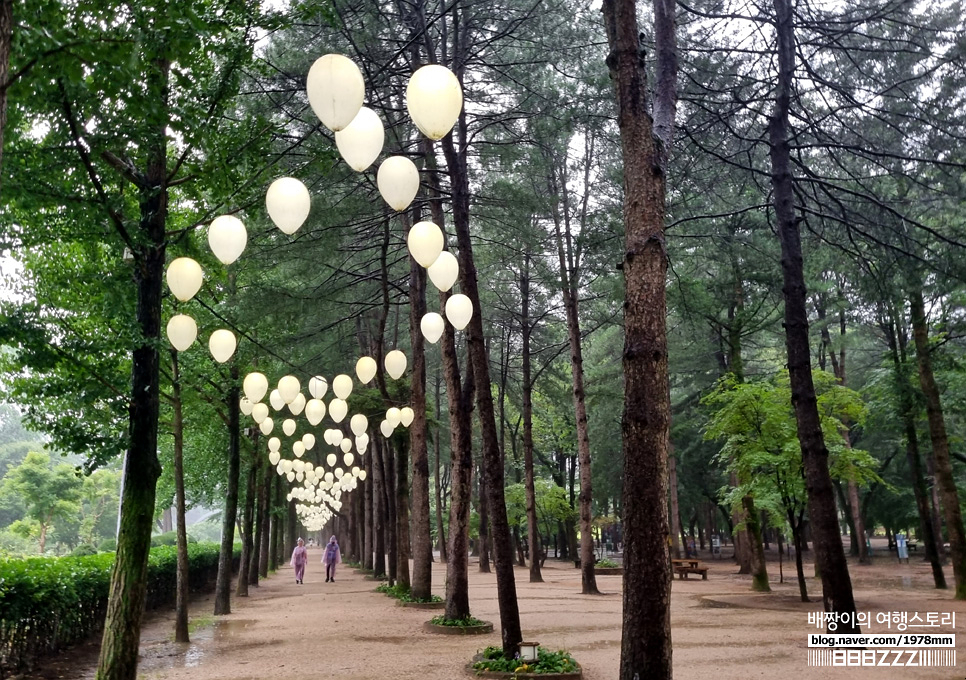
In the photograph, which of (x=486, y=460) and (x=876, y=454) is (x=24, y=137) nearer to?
(x=486, y=460)

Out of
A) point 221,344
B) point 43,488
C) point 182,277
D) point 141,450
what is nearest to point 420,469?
point 221,344

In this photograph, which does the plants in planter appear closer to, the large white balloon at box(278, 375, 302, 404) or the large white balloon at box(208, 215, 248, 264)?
the large white balloon at box(278, 375, 302, 404)

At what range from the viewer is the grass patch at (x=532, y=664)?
750cm

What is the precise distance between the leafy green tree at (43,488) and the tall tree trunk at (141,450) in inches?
1412

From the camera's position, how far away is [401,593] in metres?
17.2

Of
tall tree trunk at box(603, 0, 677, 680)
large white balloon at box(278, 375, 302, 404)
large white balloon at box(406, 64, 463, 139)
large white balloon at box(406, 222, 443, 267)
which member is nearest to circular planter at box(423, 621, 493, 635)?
large white balloon at box(278, 375, 302, 404)

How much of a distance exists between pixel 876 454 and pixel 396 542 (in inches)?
906

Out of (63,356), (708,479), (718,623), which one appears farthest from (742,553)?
(63,356)

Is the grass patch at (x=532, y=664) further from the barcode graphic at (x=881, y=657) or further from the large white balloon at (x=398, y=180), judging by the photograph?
the large white balloon at (x=398, y=180)

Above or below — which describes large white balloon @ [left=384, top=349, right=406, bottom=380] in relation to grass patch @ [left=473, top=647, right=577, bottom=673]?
above

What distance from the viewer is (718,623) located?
12195 millimetres

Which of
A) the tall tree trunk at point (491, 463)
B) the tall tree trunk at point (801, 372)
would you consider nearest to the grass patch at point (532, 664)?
the tall tree trunk at point (491, 463)

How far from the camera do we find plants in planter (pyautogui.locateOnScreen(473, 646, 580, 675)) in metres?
7.49

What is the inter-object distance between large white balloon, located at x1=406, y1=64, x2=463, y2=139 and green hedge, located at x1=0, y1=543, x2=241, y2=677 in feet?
23.2
